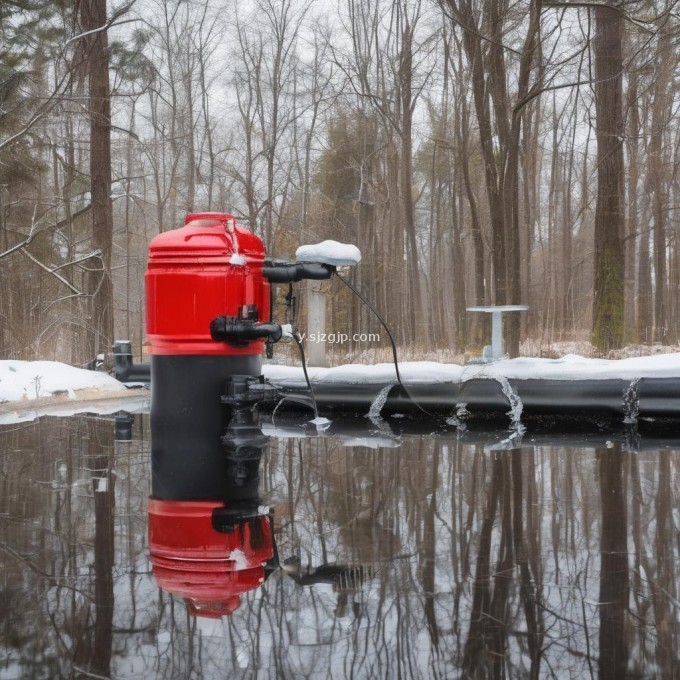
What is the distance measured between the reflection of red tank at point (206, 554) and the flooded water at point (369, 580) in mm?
13

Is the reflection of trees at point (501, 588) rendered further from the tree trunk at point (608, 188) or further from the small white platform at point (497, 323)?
the tree trunk at point (608, 188)

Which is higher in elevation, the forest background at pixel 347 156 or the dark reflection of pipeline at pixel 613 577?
the forest background at pixel 347 156

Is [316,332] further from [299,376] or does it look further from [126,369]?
[299,376]

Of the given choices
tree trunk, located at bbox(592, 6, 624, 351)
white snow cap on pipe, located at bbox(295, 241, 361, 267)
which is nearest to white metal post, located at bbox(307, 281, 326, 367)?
tree trunk, located at bbox(592, 6, 624, 351)

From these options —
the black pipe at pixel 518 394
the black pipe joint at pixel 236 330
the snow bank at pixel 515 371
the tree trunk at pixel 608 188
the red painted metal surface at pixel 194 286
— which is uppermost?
the tree trunk at pixel 608 188

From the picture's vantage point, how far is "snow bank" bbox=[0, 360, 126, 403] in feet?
25.0

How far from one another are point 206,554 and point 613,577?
1250mm

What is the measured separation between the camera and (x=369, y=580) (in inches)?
91.7

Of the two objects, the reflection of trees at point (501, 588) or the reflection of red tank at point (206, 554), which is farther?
the reflection of red tank at point (206, 554)

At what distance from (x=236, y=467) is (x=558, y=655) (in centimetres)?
268

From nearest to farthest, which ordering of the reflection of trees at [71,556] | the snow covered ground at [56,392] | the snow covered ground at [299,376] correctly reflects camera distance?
the reflection of trees at [71,556] < the snow covered ground at [299,376] < the snow covered ground at [56,392]

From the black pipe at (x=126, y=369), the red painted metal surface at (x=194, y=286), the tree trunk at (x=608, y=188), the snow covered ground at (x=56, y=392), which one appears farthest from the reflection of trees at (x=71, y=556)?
the tree trunk at (x=608, y=188)

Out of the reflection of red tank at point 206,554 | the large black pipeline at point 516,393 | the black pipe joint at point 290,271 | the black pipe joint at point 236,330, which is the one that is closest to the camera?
the reflection of red tank at point 206,554

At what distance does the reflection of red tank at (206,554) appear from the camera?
2.24 metres
